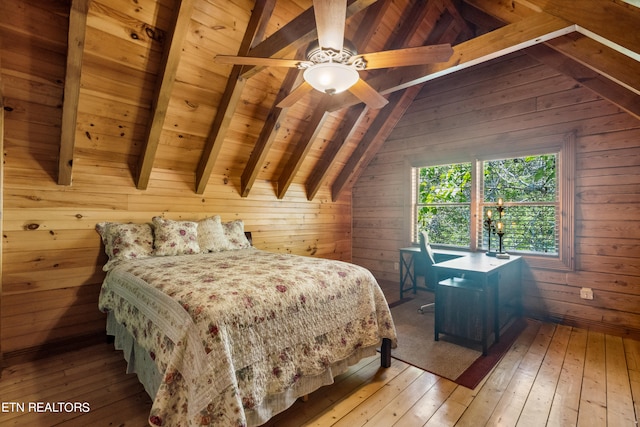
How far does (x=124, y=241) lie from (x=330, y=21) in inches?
96.8

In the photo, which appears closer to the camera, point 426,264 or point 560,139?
point 560,139

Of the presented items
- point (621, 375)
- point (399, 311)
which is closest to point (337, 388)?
point (399, 311)

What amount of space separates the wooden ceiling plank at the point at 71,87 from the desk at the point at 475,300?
10.4 ft

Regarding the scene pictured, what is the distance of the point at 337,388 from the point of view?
6.71ft

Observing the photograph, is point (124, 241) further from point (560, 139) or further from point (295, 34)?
point (560, 139)

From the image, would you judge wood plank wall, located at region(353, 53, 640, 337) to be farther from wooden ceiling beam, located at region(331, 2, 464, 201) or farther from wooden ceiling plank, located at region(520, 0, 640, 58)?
wooden ceiling plank, located at region(520, 0, 640, 58)

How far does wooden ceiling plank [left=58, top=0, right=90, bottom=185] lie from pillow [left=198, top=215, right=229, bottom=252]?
3.97 feet

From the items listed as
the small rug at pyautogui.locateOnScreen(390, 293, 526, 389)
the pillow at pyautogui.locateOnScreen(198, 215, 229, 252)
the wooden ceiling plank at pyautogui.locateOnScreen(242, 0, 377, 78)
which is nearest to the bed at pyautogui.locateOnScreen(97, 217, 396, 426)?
the small rug at pyautogui.locateOnScreen(390, 293, 526, 389)

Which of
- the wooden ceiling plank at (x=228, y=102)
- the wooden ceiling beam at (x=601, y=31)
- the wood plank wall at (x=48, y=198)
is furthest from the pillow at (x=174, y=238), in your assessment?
the wooden ceiling beam at (x=601, y=31)

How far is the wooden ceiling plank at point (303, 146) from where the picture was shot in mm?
3496

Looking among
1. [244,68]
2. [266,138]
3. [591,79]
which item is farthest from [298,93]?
[591,79]

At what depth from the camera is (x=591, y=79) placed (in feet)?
9.36

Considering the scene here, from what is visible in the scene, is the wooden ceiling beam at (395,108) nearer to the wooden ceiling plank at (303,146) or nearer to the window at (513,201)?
the window at (513,201)

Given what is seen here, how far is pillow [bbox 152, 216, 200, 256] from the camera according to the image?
9.21ft
